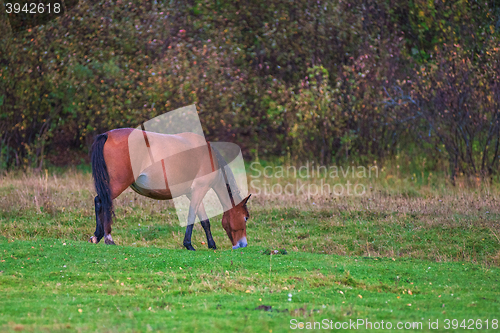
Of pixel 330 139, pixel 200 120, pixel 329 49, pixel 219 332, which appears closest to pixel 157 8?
pixel 200 120

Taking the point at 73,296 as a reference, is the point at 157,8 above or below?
above

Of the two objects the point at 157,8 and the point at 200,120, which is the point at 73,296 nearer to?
the point at 200,120

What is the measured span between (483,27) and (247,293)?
573 inches

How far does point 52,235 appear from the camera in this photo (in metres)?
11.3

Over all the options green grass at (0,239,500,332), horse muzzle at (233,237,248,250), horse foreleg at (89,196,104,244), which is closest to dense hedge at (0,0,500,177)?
horse muzzle at (233,237,248,250)

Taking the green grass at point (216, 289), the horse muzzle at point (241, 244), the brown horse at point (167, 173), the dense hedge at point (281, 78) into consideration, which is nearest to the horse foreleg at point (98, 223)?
the brown horse at point (167, 173)

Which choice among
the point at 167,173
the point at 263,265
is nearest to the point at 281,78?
the point at 167,173

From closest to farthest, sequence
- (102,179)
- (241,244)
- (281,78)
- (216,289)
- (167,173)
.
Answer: (216,289), (102,179), (167,173), (241,244), (281,78)

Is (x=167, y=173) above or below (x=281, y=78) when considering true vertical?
below

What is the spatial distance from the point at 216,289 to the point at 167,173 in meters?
3.56

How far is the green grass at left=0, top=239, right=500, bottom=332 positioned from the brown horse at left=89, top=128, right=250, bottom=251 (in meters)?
0.87

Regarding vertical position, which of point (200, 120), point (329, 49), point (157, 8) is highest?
point (157, 8)

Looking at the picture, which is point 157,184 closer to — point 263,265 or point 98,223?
point 98,223

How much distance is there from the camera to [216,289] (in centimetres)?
683
